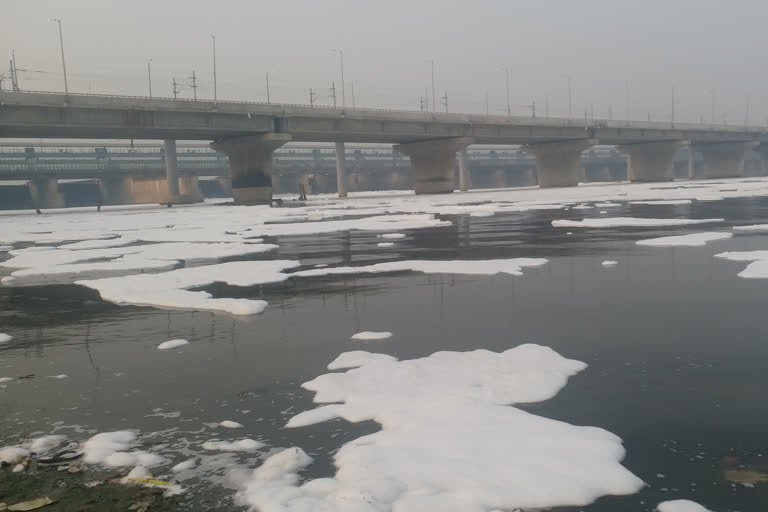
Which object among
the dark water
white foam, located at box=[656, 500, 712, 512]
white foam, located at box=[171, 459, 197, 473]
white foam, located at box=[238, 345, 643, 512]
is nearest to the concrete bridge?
the dark water

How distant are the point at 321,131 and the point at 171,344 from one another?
54091mm

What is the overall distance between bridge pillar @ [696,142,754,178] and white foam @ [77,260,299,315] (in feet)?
372

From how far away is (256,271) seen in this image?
1163cm

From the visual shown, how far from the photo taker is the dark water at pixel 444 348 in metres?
3.75

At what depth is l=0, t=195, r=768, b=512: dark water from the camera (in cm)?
375

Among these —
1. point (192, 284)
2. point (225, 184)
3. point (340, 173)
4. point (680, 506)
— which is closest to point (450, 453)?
point (680, 506)

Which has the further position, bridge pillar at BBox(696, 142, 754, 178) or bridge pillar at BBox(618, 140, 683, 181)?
bridge pillar at BBox(696, 142, 754, 178)

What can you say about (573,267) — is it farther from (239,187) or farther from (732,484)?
(239,187)

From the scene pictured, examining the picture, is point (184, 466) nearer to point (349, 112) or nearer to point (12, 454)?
point (12, 454)

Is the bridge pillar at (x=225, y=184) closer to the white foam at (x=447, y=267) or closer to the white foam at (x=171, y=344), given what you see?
the white foam at (x=447, y=267)

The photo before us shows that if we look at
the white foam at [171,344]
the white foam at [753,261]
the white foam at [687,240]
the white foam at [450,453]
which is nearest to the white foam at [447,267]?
the white foam at [753,261]

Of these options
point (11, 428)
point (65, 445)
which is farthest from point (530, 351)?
point (11, 428)

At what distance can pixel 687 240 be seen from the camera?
1393 centimetres

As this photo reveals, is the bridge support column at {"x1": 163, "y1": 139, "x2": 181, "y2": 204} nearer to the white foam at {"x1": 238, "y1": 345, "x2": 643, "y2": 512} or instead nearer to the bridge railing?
the bridge railing
